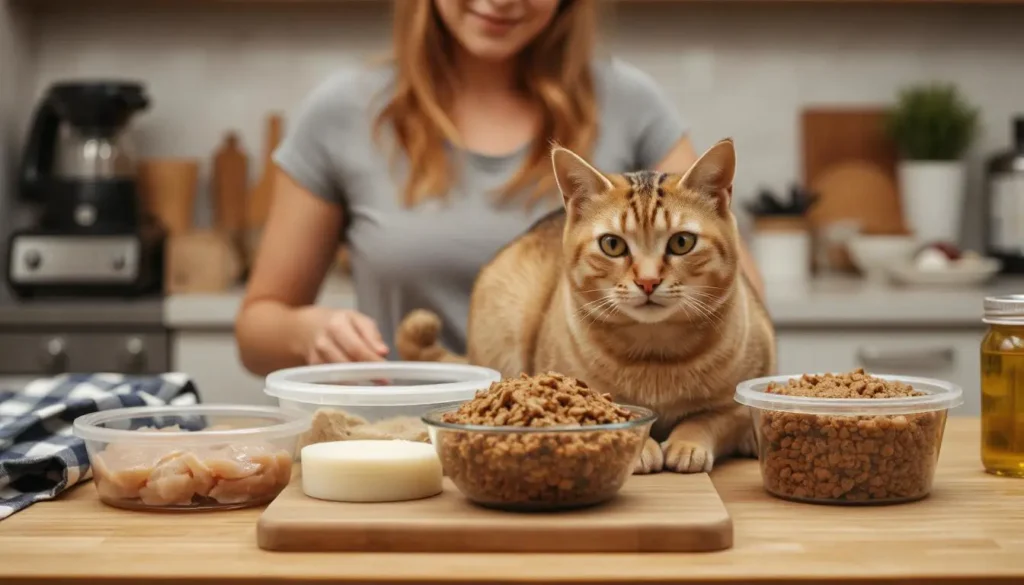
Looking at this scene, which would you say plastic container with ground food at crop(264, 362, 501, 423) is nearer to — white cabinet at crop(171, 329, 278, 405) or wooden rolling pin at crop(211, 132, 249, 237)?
white cabinet at crop(171, 329, 278, 405)

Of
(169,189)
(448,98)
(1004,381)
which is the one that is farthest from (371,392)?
(169,189)

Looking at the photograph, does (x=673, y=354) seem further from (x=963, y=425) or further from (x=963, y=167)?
(x=963, y=167)

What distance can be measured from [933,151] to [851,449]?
2.42 m

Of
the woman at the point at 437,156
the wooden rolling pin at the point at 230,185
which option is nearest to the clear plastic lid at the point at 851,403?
the woman at the point at 437,156

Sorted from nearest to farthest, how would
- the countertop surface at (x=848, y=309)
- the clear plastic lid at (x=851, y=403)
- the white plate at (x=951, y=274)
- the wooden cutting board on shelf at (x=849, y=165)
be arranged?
the clear plastic lid at (x=851, y=403) < the countertop surface at (x=848, y=309) < the white plate at (x=951, y=274) < the wooden cutting board on shelf at (x=849, y=165)

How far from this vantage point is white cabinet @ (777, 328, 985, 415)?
8.64 feet

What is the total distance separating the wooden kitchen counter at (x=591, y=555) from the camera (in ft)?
2.70

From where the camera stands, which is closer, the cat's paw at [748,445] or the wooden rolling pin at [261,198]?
the cat's paw at [748,445]

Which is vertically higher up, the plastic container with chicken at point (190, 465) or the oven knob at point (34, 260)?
the oven knob at point (34, 260)

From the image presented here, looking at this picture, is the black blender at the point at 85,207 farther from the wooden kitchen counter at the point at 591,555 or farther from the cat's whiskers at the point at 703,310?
the cat's whiskers at the point at 703,310

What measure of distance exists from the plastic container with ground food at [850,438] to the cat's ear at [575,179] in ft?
0.76

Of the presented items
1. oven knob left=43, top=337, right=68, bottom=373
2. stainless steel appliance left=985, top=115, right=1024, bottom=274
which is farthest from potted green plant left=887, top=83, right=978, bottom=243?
oven knob left=43, top=337, right=68, bottom=373

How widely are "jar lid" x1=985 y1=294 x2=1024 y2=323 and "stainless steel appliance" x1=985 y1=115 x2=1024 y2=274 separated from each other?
2.13 meters

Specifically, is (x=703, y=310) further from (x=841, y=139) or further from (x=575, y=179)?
(x=841, y=139)
